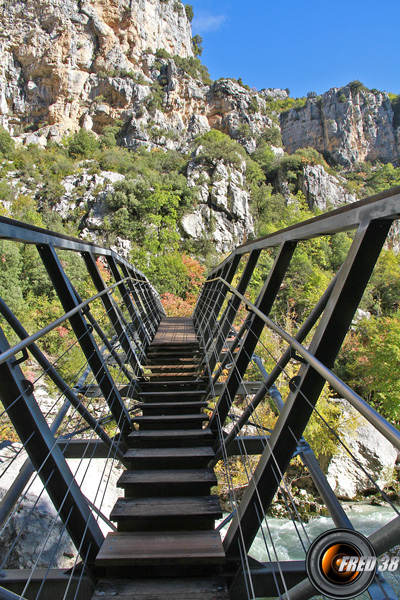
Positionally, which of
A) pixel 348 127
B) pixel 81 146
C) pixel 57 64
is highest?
pixel 348 127

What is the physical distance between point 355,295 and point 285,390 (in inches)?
490

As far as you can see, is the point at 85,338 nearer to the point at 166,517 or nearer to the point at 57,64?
the point at 166,517

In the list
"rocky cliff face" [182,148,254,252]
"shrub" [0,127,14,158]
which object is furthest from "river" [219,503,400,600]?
"shrub" [0,127,14,158]

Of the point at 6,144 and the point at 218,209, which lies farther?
the point at 6,144

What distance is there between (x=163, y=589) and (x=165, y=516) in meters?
0.37

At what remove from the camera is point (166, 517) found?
1.86 meters

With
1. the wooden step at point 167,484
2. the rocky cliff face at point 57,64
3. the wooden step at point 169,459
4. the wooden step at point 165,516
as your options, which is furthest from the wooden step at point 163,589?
the rocky cliff face at point 57,64

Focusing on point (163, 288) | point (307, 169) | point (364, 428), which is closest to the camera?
point (364, 428)

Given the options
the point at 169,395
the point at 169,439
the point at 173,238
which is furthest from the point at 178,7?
the point at 169,439

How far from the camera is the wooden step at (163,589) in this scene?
1439 millimetres

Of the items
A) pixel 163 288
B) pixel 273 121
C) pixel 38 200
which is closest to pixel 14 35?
pixel 38 200

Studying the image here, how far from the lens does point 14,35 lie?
3678 cm

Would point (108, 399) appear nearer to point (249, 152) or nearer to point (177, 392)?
point (177, 392)

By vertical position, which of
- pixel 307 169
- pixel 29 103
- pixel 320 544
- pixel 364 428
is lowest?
pixel 364 428
